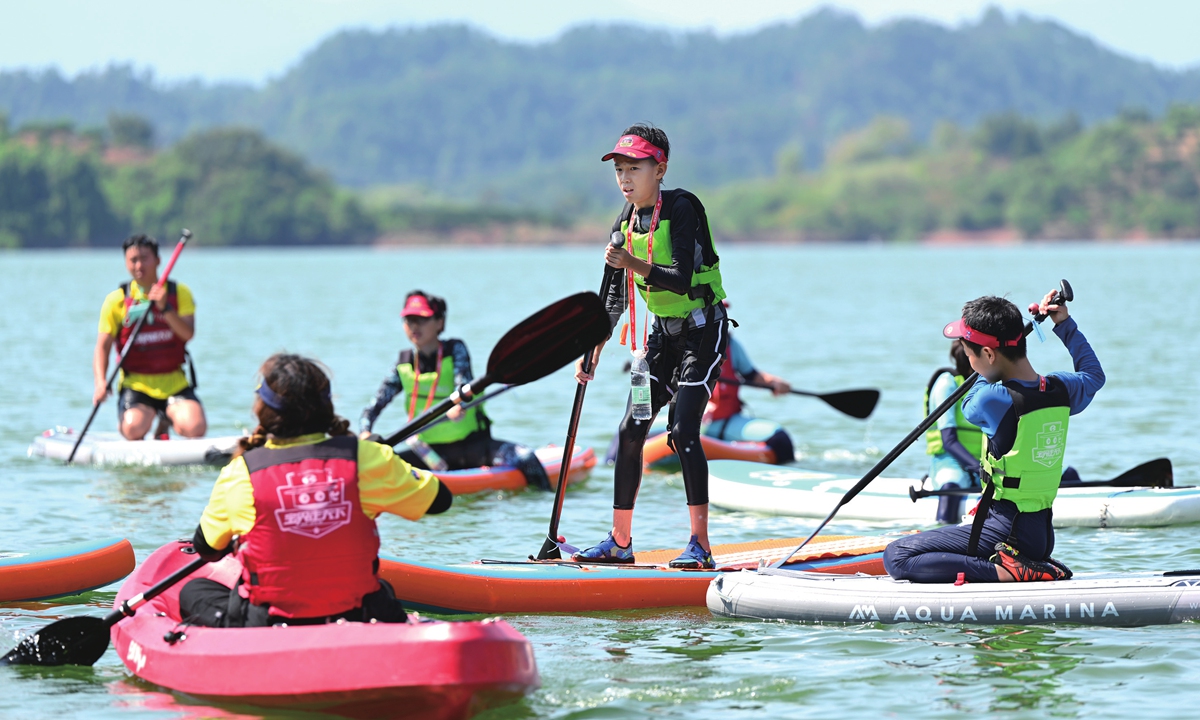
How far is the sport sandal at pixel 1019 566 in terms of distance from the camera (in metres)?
6.70

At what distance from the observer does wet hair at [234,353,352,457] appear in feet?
16.9

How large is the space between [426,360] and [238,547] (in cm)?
562

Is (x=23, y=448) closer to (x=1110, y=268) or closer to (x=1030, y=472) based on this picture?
(x=1030, y=472)

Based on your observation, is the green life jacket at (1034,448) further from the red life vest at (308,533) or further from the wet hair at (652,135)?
the red life vest at (308,533)

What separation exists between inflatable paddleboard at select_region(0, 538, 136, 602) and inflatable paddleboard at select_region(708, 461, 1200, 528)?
4.37 meters

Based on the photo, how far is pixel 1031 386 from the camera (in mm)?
6562

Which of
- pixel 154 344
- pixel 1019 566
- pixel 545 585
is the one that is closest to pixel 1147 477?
pixel 1019 566

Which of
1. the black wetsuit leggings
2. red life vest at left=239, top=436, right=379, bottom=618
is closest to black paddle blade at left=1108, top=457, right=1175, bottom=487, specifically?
the black wetsuit leggings

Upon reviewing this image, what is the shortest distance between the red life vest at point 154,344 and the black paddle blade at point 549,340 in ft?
19.2

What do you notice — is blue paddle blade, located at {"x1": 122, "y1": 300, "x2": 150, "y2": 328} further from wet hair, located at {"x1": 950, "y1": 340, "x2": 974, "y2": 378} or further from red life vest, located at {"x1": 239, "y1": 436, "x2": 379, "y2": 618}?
red life vest, located at {"x1": 239, "y1": 436, "x2": 379, "y2": 618}

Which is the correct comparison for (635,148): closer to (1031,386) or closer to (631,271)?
(631,271)

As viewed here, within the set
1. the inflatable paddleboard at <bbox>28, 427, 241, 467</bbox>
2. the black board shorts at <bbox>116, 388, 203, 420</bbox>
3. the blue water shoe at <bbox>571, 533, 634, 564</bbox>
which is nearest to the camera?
the blue water shoe at <bbox>571, 533, 634, 564</bbox>

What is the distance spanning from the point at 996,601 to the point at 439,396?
5265mm

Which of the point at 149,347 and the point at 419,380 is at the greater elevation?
the point at 149,347
